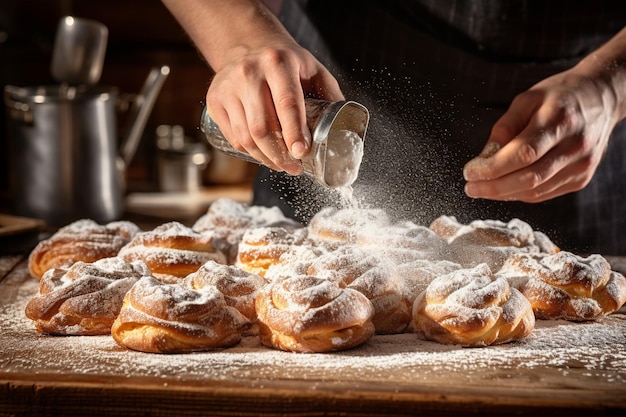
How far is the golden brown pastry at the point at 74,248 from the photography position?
2586 millimetres

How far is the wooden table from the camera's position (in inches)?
65.1

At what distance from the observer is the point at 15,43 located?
17.9 feet

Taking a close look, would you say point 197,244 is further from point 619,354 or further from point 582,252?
point 582,252

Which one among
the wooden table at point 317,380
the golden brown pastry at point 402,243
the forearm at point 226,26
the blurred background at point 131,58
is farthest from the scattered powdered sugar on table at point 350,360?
the blurred background at point 131,58

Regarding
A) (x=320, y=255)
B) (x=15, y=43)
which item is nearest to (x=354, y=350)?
(x=320, y=255)

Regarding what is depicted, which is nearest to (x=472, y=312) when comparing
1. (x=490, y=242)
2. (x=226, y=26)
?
(x=490, y=242)

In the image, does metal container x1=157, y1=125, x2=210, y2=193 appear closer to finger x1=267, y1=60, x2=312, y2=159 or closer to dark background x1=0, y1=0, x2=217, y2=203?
dark background x1=0, y1=0, x2=217, y2=203

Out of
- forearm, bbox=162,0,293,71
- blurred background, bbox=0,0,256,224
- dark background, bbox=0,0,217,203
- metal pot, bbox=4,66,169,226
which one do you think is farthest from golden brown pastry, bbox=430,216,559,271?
dark background, bbox=0,0,217,203

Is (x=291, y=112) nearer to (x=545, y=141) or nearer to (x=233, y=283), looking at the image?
(x=233, y=283)

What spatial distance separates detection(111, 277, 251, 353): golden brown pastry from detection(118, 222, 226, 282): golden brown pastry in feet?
1.27

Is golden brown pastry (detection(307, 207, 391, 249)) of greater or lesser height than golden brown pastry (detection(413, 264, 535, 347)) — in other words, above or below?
above

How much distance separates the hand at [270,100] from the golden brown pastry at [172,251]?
37cm

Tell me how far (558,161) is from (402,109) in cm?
84

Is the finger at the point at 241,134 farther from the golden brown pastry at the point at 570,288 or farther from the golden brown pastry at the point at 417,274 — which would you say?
the golden brown pastry at the point at 570,288
